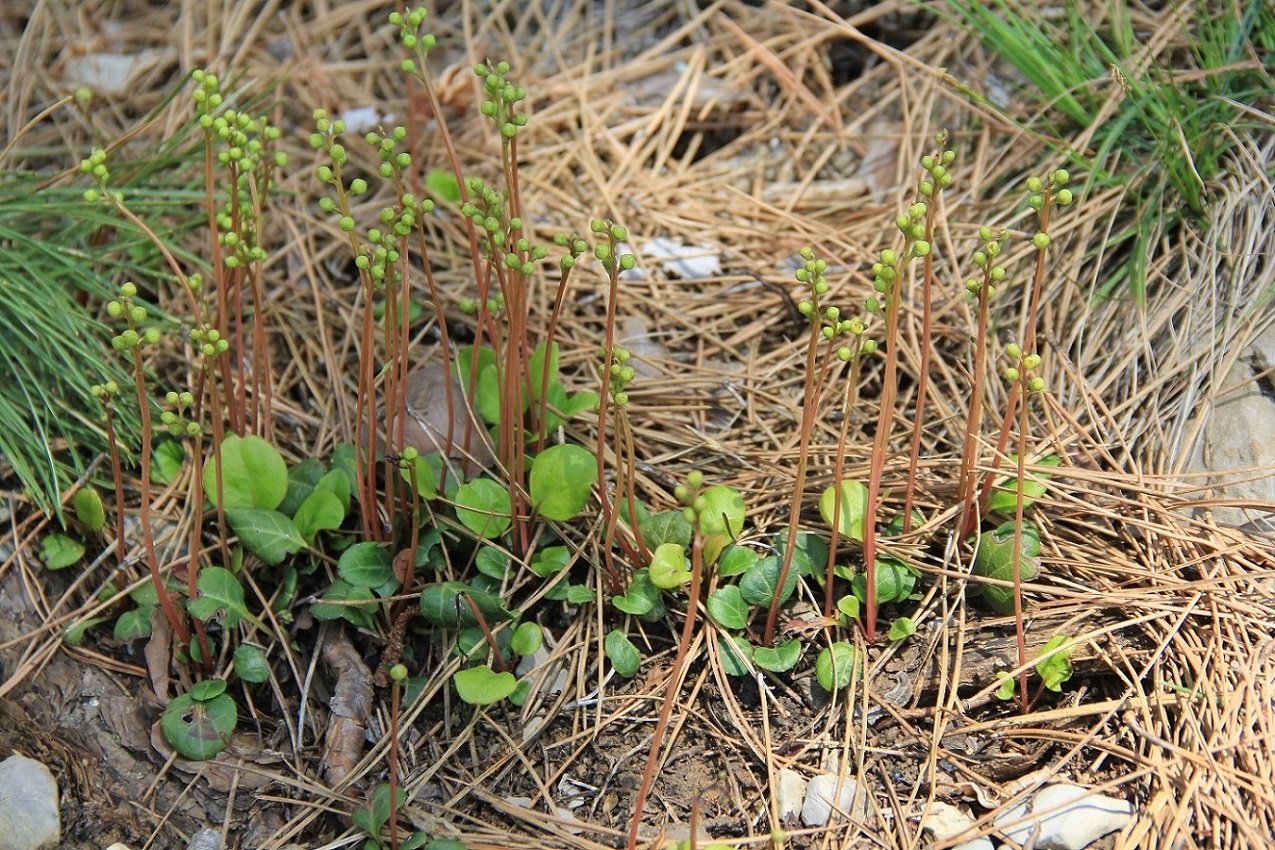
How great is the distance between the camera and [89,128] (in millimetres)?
2949

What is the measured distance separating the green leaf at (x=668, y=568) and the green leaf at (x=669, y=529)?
6cm

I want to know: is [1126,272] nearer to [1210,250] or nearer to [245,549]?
[1210,250]

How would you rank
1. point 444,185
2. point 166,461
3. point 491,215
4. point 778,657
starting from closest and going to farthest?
point 491,215 → point 778,657 → point 166,461 → point 444,185

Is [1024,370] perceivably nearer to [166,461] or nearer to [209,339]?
[209,339]

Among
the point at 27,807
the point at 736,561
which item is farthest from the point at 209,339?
the point at 736,561

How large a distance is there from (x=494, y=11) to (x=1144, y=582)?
98.0 inches

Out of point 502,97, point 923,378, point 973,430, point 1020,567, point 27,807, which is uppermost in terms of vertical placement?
point 502,97

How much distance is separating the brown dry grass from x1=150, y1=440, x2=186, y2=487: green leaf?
246 millimetres

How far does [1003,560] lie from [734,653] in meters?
0.55

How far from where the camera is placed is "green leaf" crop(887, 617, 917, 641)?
1952 millimetres

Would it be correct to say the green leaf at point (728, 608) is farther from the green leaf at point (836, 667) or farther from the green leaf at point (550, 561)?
the green leaf at point (550, 561)

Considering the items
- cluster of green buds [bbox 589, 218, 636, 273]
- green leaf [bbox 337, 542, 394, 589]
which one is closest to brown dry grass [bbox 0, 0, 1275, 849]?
green leaf [bbox 337, 542, 394, 589]

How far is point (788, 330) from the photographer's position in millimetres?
2564

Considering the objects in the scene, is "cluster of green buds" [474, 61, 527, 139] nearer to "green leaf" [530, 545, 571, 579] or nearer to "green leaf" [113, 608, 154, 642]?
"green leaf" [530, 545, 571, 579]
